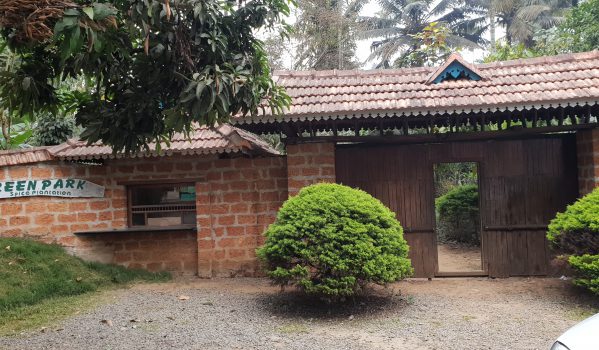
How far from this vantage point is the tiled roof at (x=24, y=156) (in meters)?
8.33

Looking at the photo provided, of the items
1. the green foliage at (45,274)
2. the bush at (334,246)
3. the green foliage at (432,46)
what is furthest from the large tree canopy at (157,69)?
the green foliage at (432,46)

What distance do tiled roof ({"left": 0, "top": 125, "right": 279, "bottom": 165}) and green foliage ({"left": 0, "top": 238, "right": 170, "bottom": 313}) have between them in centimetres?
148

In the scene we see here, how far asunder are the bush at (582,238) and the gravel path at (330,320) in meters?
0.43

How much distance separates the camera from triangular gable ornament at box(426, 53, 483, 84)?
778 cm

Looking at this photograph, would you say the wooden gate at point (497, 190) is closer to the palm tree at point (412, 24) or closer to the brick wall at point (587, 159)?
the brick wall at point (587, 159)

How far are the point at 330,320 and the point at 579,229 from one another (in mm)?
3554

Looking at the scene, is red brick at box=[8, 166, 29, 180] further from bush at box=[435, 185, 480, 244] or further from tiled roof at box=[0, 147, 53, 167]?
bush at box=[435, 185, 480, 244]

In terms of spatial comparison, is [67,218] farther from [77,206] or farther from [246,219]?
[246,219]

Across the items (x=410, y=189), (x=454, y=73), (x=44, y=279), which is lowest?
(x=44, y=279)

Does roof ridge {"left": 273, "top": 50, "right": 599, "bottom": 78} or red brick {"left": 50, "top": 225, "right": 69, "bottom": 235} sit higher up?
roof ridge {"left": 273, "top": 50, "right": 599, "bottom": 78}

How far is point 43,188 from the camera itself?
8.43 m

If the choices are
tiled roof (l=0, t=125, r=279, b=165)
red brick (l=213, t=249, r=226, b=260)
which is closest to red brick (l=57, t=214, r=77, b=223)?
tiled roof (l=0, t=125, r=279, b=165)

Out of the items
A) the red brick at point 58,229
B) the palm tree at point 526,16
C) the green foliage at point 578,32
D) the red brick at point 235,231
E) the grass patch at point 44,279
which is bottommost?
the grass patch at point 44,279

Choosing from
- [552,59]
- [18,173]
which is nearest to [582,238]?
[552,59]
